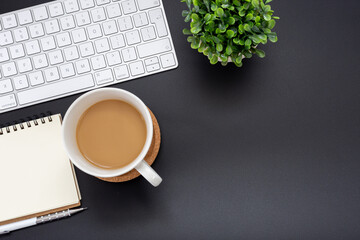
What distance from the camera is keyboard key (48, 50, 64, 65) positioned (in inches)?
28.1

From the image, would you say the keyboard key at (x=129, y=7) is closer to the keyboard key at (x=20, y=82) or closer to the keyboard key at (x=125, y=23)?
the keyboard key at (x=125, y=23)

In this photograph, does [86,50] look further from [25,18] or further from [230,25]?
[230,25]

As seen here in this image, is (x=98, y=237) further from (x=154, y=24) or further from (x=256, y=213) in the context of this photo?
(x=154, y=24)

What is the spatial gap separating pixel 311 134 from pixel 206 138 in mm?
218

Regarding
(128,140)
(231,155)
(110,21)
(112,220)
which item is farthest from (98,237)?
(110,21)

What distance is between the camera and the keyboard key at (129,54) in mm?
718

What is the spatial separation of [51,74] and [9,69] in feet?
0.28

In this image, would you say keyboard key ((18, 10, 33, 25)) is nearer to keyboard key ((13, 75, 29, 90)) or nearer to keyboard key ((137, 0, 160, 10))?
keyboard key ((13, 75, 29, 90))

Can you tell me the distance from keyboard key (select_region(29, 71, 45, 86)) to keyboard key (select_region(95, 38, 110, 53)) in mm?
125

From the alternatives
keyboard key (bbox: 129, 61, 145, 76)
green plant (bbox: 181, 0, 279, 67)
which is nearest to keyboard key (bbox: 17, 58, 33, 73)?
keyboard key (bbox: 129, 61, 145, 76)

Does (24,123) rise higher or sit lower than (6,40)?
lower

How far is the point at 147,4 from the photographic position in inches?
28.6

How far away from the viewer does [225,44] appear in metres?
0.64

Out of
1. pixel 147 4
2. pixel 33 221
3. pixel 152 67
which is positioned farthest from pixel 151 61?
pixel 33 221
